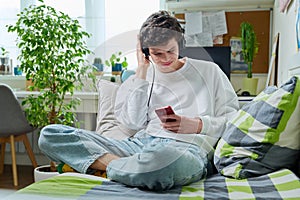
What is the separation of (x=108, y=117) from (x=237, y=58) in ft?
3.33

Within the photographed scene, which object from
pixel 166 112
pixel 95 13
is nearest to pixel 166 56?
pixel 166 112

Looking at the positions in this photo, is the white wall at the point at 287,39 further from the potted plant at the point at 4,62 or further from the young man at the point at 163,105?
the potted plant at the point at 4,62

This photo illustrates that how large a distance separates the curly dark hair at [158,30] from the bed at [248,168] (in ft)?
1.32

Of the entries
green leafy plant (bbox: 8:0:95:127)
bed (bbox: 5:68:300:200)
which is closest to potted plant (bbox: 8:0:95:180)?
green leafy plant (bbox: 8:0:95:127)

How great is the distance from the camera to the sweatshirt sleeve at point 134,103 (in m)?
1.74

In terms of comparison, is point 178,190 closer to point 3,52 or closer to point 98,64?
point 98,64

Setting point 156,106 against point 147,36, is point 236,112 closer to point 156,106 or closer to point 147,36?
point 156,106

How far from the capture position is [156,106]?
1.74 meters

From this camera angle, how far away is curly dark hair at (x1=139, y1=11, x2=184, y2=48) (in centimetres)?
156

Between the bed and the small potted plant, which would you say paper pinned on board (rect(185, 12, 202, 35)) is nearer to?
the small potted plant

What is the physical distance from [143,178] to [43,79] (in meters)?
1.47

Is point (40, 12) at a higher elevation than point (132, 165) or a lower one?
higher

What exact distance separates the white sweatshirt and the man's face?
1.1 inches

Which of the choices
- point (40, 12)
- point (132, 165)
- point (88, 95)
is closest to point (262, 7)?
point (88, 95)
